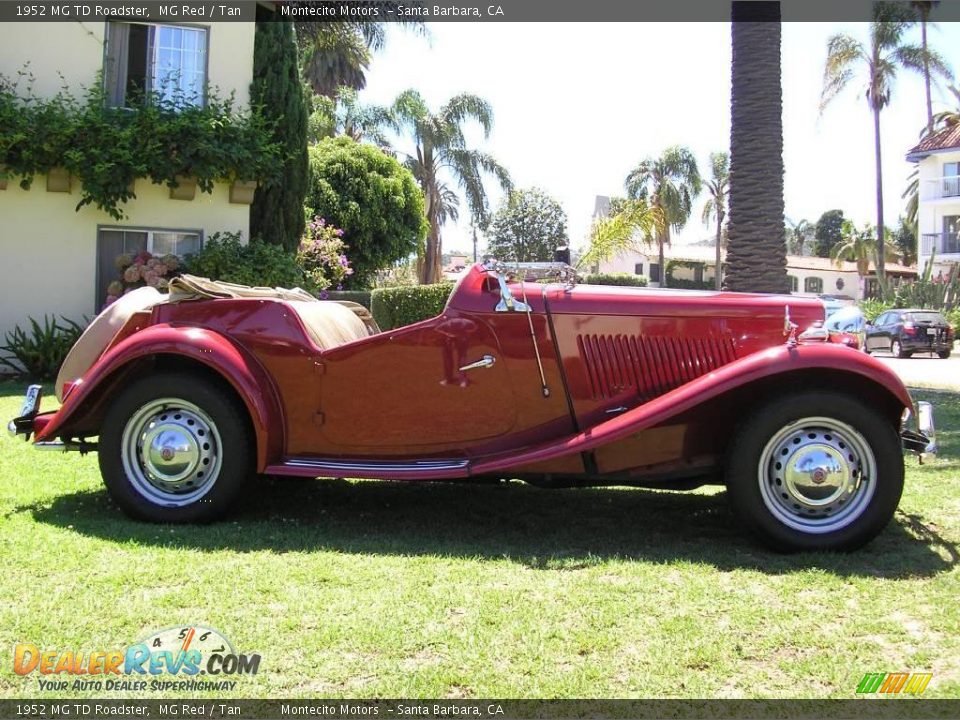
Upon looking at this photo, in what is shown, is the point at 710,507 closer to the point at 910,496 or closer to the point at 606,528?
the point at 606,528

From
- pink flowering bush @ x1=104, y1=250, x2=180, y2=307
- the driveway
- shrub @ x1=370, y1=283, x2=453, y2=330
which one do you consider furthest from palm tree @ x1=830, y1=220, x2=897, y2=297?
pink flowering bush @ x1=104, y1=250, x2=180, y2=307

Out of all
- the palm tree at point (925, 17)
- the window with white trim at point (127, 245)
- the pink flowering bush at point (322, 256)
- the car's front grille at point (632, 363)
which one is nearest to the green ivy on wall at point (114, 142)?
the window with white trim at point (127, 245)

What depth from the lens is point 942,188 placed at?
41000 millimetres

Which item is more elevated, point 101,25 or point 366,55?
point 366,55

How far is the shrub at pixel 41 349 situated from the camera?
11281 mm

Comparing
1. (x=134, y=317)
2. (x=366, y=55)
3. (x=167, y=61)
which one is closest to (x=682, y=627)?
(x=134, y=317)

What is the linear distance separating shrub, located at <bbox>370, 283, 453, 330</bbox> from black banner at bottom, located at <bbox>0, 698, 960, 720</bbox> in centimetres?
1207

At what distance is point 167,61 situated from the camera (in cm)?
1254

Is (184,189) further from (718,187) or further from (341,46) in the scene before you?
(718,187)

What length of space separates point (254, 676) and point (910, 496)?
409 cm

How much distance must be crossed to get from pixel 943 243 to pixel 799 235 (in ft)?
171

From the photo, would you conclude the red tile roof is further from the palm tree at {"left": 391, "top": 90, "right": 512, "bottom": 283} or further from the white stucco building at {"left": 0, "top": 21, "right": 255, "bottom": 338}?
the white stucco building at {"left": 0, "top": 21, "right": 255, "bottom": 338}

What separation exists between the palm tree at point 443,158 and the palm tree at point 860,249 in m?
36.8

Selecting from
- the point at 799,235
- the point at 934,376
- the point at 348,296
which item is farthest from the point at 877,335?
the point at 799,235
